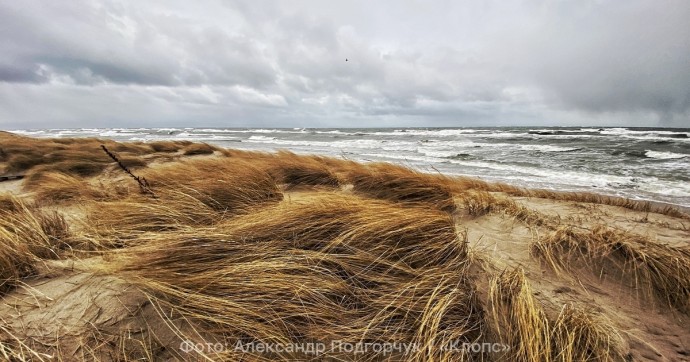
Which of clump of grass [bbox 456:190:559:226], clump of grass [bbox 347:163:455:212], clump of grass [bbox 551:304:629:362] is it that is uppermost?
clump of grass [bbox 347:163:455:212]

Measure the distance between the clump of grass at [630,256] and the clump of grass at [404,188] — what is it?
122 centimetres

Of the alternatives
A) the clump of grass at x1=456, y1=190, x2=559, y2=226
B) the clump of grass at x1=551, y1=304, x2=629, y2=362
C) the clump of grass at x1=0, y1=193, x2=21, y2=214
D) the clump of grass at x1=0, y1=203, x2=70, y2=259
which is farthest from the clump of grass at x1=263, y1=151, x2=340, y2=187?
the clump of grass at x1=551, y1=304, x2=629, y2=362

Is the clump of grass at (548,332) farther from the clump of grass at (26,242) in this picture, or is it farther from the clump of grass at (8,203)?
the clump of grass at (8,203)

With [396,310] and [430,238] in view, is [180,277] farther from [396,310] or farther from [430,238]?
[430,238]

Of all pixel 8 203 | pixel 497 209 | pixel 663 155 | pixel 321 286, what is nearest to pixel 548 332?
pixel 321 286

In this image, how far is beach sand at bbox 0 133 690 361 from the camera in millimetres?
1359

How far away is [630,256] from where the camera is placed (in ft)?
7.20

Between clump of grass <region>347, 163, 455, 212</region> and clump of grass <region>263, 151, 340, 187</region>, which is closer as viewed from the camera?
clump of grass <region>347, 163, 455, 212</region>

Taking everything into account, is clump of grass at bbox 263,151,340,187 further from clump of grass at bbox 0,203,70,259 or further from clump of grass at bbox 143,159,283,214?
clump of grass at bbox 0,203,70,259

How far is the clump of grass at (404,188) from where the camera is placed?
3.56m

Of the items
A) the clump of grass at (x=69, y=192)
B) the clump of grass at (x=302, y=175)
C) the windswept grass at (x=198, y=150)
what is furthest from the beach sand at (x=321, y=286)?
the windswept grass at (x=198, y=150)

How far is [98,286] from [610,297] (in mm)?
3168

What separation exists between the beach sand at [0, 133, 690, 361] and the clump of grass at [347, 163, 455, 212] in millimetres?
727

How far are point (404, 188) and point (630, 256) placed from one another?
216cm
